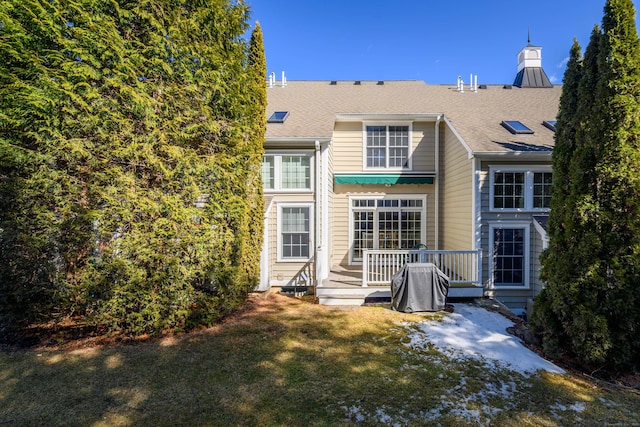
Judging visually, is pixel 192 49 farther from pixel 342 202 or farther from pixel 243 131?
pixel 342 202

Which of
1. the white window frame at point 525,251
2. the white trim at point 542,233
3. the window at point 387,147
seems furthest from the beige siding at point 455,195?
the white trim at point 542,233

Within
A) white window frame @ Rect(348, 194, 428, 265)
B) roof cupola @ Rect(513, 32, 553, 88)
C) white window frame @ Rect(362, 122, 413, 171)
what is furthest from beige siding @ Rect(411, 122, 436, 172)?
roof cupola @ Rect(513, 32, 553, 88)

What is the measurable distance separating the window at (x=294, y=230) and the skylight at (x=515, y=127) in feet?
22.1

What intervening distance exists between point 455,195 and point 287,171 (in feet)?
17.8

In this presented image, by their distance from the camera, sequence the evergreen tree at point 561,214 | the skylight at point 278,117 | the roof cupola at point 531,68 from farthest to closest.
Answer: the roof cupola at point 531,68, the skylight at point 278,117, the evergreen tree at point 561,214

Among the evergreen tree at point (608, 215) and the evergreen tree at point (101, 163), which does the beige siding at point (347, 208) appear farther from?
the evergreen tree at point (101, 163)

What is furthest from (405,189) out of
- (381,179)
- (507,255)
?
(507,255)

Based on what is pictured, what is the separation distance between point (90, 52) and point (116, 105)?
872 millimetres

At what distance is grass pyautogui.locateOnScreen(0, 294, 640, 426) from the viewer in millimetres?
3023

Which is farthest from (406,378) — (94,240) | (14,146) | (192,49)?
(14,146)

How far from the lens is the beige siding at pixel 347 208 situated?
9.85m

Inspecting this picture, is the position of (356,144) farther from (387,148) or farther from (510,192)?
(510,192)

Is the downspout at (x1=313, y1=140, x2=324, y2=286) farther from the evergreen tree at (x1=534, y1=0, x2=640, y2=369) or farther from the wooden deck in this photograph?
the evergreen tree at (x1=534, y1=0, x2=640, y2=369)

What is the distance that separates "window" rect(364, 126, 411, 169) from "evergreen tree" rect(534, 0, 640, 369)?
Result: 561 cm
